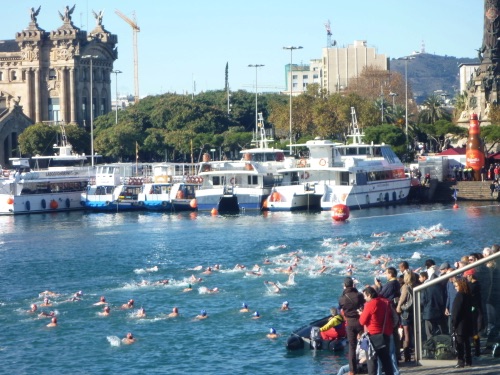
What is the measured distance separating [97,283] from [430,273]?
86.5ft

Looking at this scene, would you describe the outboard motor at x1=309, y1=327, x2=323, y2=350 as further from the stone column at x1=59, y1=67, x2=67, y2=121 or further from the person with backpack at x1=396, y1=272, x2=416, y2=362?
the stone column at x1=59, y1=67, x2=67, y2=121

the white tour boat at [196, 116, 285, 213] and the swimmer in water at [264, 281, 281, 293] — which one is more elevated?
the white tour boat at [196, 116, 285, 213]

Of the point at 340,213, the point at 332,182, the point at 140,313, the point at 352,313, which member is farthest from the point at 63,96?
the point at 352,313

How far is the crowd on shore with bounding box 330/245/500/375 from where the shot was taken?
25.8m

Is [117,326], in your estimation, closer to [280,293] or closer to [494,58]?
[280,293]

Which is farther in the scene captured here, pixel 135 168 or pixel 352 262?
pixel 135 168

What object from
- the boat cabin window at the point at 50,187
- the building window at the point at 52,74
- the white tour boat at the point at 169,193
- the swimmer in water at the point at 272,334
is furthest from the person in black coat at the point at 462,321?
the building window at the point at 52,74

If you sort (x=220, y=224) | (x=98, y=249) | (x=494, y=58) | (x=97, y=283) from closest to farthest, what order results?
(x=97, y=283) → (x=98, y=249) → (x=220, y=224) → (x=494, y=58)

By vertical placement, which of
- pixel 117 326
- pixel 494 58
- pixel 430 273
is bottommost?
pixel 117 326

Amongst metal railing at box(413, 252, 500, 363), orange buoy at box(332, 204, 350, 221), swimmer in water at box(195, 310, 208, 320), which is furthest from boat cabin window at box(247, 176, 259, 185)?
metal railing at box(413, 252, 500, 363)

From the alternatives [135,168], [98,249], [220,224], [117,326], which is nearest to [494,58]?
[135,168]

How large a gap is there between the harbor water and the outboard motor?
237mm

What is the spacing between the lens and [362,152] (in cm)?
10125

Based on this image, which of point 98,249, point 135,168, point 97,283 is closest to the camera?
point 97,283
